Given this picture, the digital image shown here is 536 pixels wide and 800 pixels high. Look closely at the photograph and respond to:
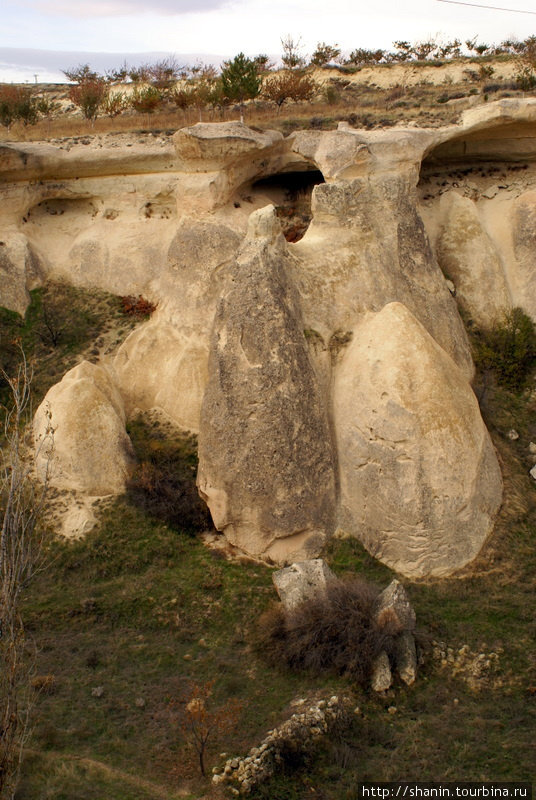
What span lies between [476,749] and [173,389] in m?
8.28

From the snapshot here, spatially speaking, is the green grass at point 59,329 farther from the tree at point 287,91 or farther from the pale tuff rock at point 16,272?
the tree at point 287,91

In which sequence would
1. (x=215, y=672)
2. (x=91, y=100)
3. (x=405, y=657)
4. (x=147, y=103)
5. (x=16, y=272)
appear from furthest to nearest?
(x=147, y=103) → (x=91, y=100) → (x=16, y=272) → (x=215, y=672) → (x=405, y=657)

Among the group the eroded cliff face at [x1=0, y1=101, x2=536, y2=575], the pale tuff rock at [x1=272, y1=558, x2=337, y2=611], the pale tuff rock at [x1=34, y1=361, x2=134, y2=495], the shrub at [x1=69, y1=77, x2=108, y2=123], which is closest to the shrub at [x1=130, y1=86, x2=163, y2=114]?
the shrub at [x1=69, y1=77, x2=108, y2=123]

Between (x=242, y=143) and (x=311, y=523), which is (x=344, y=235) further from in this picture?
(x=311, y=523)

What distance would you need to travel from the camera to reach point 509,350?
14969mm

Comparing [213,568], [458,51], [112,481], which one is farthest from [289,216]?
[458,51]

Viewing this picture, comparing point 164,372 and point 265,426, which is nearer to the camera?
point 265,426

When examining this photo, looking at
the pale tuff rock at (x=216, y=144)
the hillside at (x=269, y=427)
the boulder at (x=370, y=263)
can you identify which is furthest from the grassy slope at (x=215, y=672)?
the pale tuff rock at (x=216, y=144)

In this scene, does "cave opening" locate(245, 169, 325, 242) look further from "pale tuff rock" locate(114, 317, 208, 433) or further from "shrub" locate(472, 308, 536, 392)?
"shrub" locate(472, 308, 536, 392)

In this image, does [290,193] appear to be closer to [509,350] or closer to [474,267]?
[474,267]

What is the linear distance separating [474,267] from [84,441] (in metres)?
8.87

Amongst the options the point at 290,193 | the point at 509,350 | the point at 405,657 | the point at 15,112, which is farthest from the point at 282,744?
the point at 15,112

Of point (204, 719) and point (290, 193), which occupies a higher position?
point (290, 193)

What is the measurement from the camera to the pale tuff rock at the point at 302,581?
405 inches
